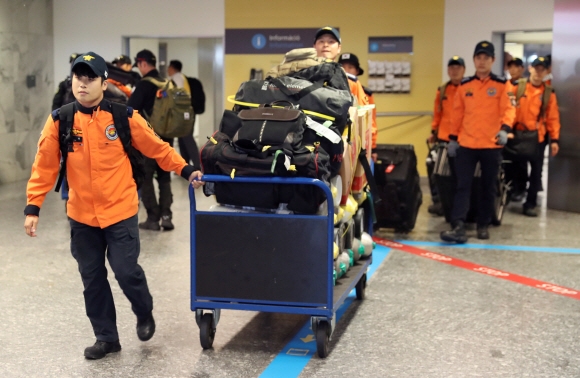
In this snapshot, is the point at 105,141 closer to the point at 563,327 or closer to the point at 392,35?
the point at 563,327

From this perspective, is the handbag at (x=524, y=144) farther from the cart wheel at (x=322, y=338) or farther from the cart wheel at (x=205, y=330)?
the cart wheel at (x=205, y=330)

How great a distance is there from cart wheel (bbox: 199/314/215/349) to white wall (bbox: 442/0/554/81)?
28.0 feet

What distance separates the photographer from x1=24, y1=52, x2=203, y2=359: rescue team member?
161 inches

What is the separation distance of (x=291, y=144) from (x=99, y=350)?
59.2 inches

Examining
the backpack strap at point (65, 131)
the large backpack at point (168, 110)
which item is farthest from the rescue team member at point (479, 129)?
the backpack strap at point (65, 131)

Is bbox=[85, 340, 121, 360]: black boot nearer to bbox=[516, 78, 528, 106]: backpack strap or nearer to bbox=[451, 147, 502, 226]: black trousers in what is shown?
bbox=[451, 147, 502, 226]: black trousers

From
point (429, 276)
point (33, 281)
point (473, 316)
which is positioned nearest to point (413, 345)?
point (473, 316)

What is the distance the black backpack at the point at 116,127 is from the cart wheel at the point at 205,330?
2.87 feet

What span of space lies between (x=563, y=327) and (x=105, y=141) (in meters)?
2.97

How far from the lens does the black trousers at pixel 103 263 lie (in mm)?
4195

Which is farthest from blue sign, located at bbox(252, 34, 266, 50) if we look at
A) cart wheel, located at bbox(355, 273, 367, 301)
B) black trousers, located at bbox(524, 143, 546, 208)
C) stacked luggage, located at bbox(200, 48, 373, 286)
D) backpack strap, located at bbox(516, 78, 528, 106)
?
stacked luggage, located at bbox(200, 48, 373, 286)

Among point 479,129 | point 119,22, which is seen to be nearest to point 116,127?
point 479,129

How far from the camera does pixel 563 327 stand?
4938 mm

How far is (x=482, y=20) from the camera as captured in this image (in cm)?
1191
